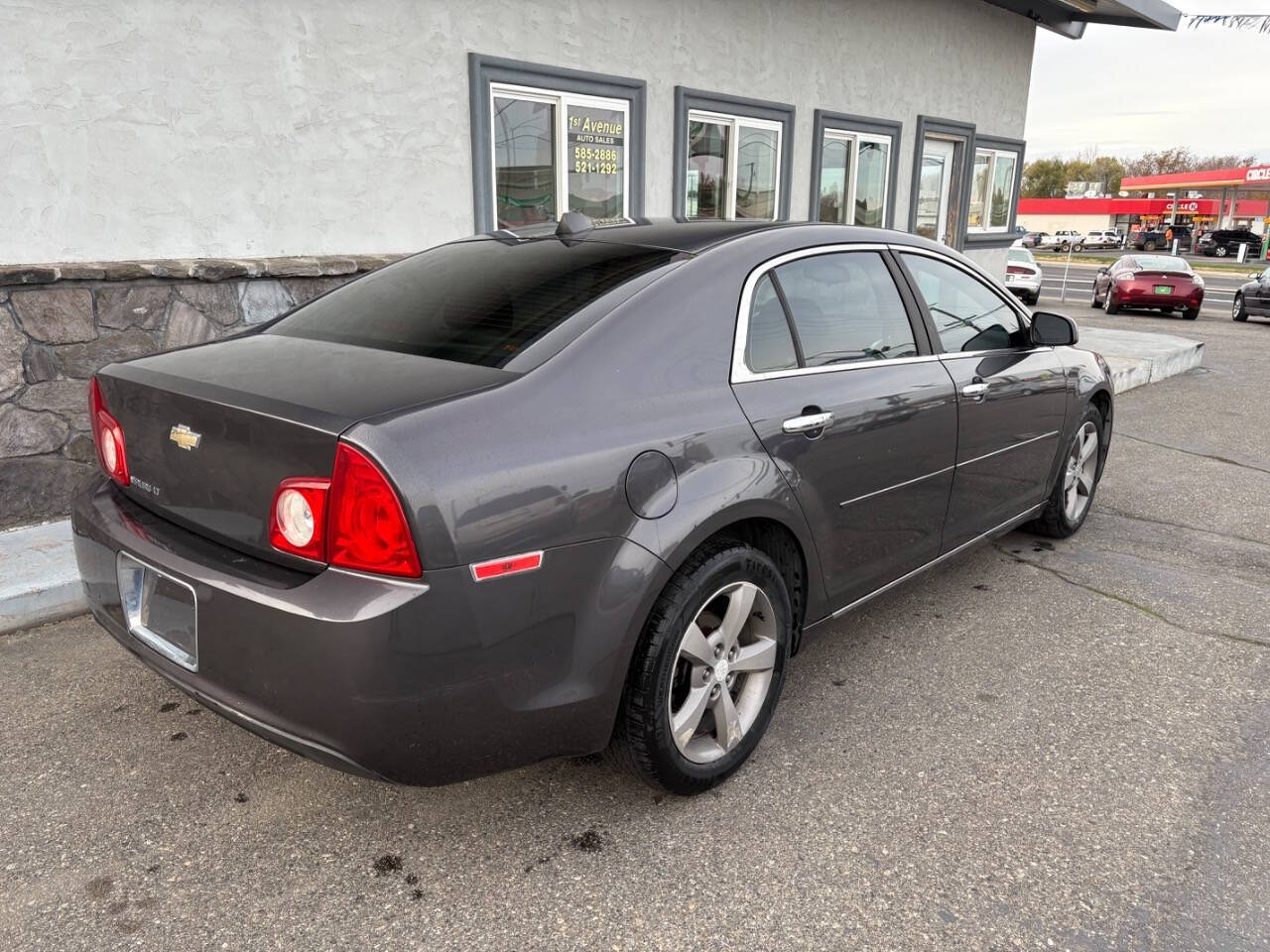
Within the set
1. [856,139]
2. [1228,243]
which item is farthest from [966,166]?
[1228,243]

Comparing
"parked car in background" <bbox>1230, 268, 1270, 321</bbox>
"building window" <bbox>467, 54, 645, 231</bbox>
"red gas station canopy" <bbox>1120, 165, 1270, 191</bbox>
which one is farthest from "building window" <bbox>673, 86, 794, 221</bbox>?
"red gas station canopy" <bbox>1120, 165, 1270, 191</bbox>

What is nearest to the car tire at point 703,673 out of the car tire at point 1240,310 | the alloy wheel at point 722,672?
the alloy wheel at point 722,672

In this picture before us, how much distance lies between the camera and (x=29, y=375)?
4719 millimetres

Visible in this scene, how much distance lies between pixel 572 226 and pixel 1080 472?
3.22m

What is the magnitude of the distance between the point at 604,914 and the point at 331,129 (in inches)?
199

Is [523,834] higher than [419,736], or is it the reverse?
[419,736]

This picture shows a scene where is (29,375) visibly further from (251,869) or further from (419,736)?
(419,736)

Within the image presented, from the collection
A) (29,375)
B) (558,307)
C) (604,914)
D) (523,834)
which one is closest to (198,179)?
(29,375)

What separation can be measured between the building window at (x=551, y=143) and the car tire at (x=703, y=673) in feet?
14.4

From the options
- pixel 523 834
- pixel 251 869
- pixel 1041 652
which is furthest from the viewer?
pixel 1041 652

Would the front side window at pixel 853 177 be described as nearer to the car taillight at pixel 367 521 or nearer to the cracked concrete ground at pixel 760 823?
the cracked concrete ground at pixel 760 823

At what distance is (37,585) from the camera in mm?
3859

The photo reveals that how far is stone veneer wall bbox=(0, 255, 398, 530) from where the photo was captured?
4660mm

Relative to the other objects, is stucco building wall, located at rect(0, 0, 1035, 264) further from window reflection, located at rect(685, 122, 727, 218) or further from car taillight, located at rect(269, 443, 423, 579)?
car taillight, located at rect(269, 443, 423, 579)
